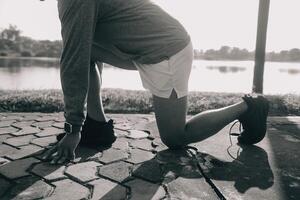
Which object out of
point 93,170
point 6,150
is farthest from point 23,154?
point 93,170

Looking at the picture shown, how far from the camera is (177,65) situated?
2.20 metres

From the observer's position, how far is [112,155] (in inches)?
87.9

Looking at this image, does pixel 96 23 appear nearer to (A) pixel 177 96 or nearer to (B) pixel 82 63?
(B) pixel 82 63

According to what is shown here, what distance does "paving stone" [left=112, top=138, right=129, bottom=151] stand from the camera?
7.93 ft

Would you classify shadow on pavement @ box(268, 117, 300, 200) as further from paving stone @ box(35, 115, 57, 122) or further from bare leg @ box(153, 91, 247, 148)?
paving stone @ box(35, 115, 57, 122)

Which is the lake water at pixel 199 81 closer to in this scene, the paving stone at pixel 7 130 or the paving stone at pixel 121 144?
the paving stone at pixel 7 130

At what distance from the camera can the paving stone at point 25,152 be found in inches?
84.4

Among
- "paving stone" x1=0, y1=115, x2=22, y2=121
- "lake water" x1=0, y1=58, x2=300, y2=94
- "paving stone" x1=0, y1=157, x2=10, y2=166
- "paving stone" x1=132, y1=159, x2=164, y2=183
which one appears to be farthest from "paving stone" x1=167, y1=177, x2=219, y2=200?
"lake water" x1=0, y1=58, x2=300, y2=94

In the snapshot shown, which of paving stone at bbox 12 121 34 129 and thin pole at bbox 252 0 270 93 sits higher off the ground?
thin pole at bbox 252 0 270 93

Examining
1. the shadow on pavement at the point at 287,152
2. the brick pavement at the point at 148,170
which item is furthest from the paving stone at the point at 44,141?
the shadow on pavement at the point at 287,152

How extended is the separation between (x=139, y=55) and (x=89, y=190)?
0.94 meters

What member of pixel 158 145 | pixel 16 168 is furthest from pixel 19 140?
pixel 158 145

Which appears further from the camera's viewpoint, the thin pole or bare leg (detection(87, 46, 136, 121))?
the thin pole

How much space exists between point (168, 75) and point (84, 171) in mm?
816
